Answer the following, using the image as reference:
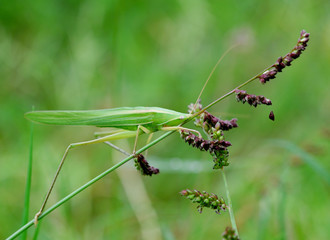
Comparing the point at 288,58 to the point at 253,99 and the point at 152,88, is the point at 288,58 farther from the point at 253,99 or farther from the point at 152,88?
the point at 152,88

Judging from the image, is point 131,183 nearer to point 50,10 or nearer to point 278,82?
point 278,82

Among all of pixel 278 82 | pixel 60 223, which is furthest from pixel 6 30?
pixel 278 82

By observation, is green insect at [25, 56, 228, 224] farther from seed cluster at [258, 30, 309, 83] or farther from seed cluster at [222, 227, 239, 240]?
seed cluster at [222, 227, 239, 240]

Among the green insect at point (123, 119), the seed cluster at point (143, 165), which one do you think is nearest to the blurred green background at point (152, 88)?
the green insect at point (123, 119)

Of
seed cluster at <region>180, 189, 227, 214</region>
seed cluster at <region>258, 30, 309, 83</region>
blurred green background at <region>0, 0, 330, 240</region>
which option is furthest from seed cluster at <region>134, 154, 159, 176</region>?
blurred green background at <region>0, 0, 330, 240</region>

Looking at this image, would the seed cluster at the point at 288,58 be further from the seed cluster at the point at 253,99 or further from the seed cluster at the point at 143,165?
the seed cluster at the point at 143,165
